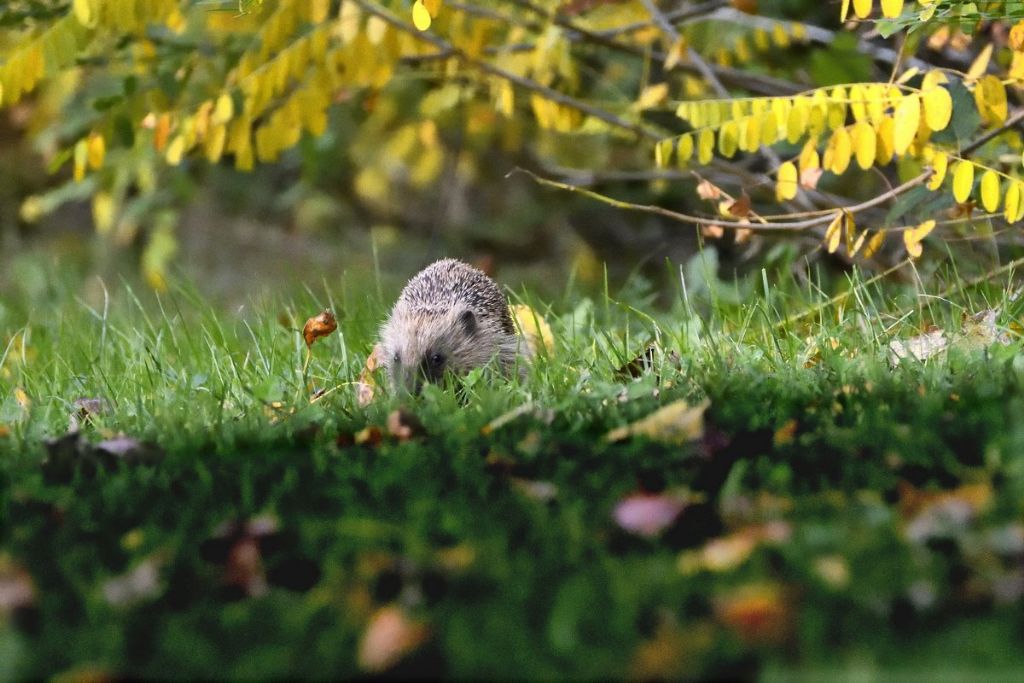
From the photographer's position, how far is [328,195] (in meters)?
10.5

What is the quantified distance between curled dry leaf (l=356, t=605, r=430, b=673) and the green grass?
2 centimetres

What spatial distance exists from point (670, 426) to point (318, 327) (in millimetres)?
2180

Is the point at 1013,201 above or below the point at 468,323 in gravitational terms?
above

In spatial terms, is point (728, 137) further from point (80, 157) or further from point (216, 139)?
point (80, 157)

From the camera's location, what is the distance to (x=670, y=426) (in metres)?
3.08

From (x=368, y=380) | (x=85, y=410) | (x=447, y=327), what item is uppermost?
(x=85, y=410)

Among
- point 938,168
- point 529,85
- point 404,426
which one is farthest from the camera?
point 529,85

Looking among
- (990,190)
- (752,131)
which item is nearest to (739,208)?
(752,131)

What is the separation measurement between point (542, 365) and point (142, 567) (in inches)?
81.0

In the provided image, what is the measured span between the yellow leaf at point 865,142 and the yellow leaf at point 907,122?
166 millimetres

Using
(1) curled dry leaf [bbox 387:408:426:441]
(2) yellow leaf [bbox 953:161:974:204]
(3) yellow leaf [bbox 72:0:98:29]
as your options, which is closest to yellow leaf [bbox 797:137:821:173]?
(2) yellow leaf [bbox 953:161:974:204]

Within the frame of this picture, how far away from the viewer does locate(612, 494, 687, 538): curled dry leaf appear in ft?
7.93

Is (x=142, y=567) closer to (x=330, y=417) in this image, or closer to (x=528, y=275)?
(x=330, y=417)

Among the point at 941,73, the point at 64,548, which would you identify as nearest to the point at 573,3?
the point at 941,73
